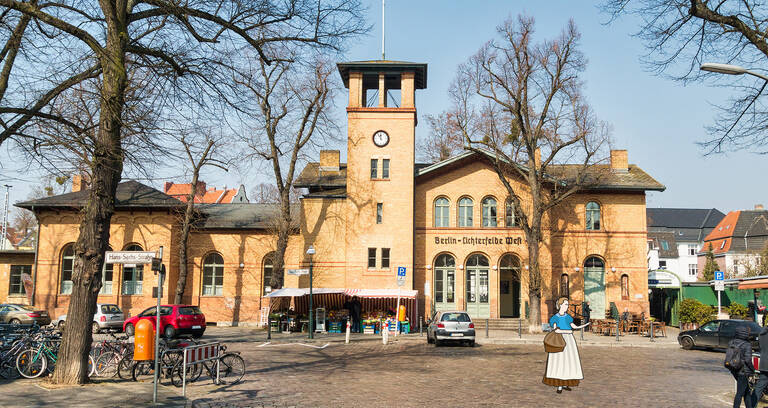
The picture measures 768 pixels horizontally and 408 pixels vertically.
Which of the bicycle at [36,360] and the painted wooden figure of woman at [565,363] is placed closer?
the painted wooden figure of woman at [565,363]

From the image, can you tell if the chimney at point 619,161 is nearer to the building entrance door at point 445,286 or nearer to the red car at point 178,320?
the building entrance door at point 445,286

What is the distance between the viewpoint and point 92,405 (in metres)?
10.6

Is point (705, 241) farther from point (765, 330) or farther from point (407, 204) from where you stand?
point (765, 330)

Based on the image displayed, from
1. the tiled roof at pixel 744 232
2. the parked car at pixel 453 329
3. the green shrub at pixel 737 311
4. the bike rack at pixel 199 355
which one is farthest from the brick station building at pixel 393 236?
the tiled roof at pixel 744 232

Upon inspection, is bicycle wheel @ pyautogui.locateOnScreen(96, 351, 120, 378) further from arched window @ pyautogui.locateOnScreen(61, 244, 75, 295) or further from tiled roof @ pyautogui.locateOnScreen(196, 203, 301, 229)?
arched window @ pyautogui.locateOnScreen(61, 244, 75, 295)

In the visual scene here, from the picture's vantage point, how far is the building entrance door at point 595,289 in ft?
105

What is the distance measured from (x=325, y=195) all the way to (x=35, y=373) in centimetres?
Result: 1912

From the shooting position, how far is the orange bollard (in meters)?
12.3

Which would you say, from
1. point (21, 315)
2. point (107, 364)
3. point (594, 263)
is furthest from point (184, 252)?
point (594, 263)

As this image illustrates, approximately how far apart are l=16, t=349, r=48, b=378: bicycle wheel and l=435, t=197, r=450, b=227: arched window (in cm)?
2166

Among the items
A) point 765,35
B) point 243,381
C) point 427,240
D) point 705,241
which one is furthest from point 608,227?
point 705,241

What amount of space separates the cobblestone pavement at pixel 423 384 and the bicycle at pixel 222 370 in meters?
0.33

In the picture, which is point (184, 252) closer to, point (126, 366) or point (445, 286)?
point (445, 286)

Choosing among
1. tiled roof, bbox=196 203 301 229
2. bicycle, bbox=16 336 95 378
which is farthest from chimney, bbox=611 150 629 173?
bicycle, bbox=16 336 95 378
